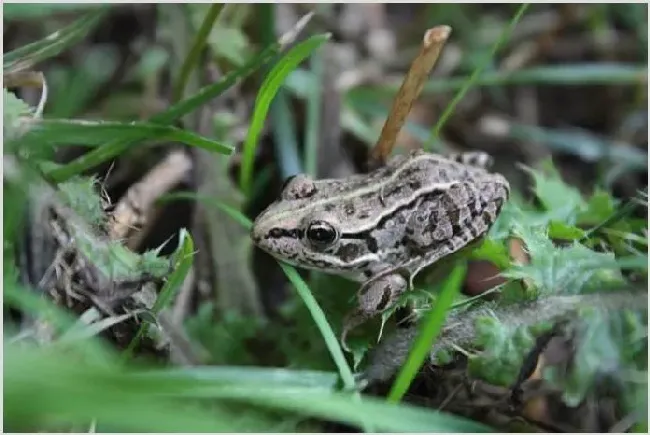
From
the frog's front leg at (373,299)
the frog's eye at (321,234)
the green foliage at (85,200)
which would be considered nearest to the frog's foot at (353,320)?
the frog's front leg at (373,299)

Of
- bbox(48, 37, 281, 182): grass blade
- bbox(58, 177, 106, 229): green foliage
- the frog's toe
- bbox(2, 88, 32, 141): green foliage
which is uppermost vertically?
bbox(2, 88, 32, 141): green foliage

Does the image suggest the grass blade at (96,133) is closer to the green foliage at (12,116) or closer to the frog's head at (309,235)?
the green foliage at (12,116)

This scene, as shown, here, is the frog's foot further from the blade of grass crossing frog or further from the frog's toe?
the blade of grass crossing frog

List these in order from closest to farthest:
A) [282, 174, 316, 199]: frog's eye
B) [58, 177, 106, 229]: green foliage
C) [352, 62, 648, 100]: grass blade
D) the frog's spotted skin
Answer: [58, 177, 106, 229]: green foliage → the frog's spotted skin → [282, 174, 316, 199]: frog's eye → [352, 62, 648, 100]: grass blade

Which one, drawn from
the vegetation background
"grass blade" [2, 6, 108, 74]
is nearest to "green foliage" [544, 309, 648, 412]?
the vegetation background

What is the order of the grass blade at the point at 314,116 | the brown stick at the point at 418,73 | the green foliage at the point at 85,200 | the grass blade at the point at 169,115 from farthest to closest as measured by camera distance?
1. the grass blade at the point at 314,116
2. the brown stick at the point at 418,73
3. the grass blade at the point at 169,115
4. the green foliage at the point at 85,200

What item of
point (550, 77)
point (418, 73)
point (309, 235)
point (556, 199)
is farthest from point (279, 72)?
point (550, 77)

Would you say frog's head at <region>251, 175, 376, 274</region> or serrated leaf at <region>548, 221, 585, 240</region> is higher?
serrated leaf at <region>548, 221, 585, 240</region>

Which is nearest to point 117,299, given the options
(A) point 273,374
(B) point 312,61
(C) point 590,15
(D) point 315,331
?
(A) point 273,374
